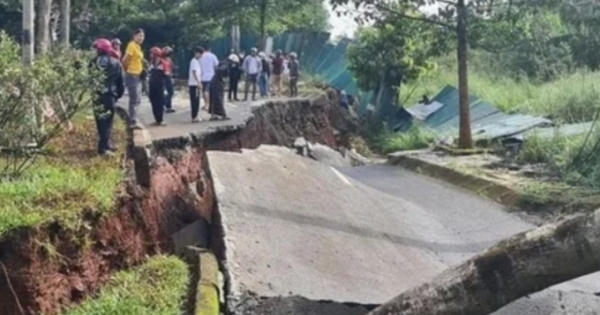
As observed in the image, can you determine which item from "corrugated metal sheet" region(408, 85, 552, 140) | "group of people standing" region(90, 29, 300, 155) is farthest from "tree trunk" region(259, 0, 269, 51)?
"corrugated metal sheet" region(408, 85, 552, 140)

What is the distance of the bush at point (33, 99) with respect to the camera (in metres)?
10.4

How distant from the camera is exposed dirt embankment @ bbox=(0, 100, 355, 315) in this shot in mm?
7352

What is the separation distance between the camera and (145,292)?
8047 millimetres

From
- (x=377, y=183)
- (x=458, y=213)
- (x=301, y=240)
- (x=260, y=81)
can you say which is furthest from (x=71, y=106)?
(x=260, y=81)

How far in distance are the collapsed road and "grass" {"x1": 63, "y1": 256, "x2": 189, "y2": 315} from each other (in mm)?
531

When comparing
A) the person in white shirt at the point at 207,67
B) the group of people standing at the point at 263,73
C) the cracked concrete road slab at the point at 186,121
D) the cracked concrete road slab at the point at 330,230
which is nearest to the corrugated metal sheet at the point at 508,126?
the cracked concrete road slab at the point at 186,121

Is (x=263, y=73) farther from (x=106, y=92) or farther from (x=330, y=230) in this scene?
(x=330, y=230)

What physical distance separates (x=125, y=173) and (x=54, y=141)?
2.46 meters

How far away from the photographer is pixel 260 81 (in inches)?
1133

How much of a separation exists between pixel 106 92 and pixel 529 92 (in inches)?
746

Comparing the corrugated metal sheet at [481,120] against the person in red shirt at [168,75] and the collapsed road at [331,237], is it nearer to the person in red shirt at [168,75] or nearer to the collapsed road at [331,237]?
the collapsed road at [331,237]

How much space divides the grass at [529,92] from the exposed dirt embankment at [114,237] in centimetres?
984

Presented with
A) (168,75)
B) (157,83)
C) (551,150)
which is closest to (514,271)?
(157,83)

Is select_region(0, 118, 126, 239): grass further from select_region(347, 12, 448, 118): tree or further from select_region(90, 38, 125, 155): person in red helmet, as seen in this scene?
select_region(347, 12, 448, 118): tree
